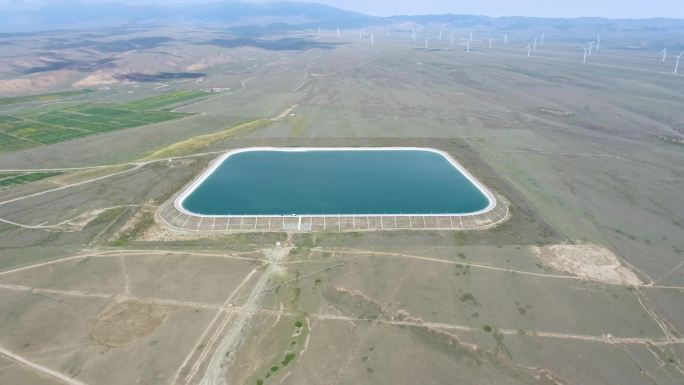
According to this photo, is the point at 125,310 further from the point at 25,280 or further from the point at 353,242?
the point at 353,242

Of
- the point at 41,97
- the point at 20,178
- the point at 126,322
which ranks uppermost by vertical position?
the point at 41,97

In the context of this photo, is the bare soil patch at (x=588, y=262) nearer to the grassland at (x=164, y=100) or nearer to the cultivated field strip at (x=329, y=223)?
the cultivated field strip at (x=329, y=223)

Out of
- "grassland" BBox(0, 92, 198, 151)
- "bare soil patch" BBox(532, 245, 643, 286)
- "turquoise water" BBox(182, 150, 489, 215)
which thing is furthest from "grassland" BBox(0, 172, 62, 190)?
"bare soil patch" BBox(532, 245, 643, 286)

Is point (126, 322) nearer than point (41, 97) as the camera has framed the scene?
Yes

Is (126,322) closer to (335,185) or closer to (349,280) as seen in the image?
(349,280)

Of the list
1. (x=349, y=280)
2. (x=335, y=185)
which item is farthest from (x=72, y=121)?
(x=349, y=280)

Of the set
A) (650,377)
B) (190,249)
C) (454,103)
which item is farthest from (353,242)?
(454,103)
